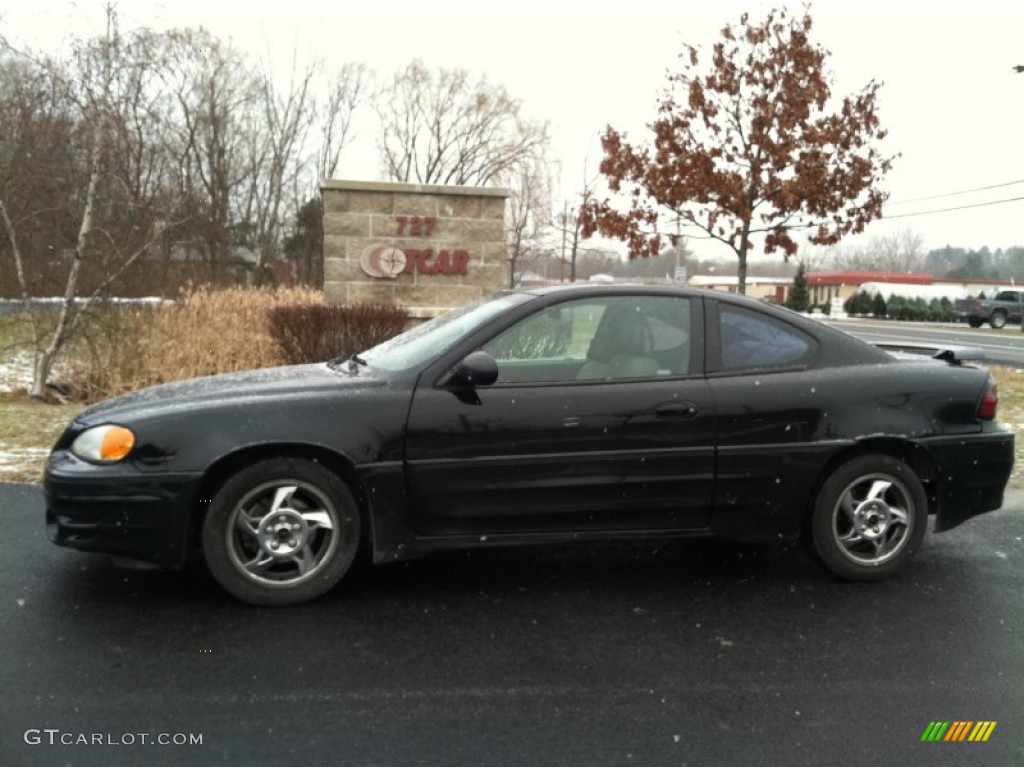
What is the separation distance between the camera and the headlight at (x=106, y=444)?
3.66 meters

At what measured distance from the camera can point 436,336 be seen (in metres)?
4.36

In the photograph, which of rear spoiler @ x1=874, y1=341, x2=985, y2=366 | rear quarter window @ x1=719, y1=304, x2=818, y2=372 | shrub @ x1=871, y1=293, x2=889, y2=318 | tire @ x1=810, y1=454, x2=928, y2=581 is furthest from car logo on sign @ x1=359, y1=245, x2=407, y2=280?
shrub @ x1=871, y1=293, x2=889, y2=318

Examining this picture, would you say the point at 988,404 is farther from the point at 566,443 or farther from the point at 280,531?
the point at 280,531

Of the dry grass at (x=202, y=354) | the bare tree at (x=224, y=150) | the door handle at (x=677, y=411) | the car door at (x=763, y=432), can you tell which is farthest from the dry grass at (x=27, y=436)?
the bare tree at (x=224, y=150)

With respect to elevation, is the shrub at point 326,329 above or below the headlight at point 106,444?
above

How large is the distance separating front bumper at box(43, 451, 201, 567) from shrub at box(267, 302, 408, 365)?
6405mm

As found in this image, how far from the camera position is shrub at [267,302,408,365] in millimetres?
10086

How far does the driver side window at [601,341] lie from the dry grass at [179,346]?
7.36 metres

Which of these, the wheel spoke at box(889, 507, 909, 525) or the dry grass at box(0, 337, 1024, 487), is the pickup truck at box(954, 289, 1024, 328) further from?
the wheel spoke at box(889, 507, 909, 525)

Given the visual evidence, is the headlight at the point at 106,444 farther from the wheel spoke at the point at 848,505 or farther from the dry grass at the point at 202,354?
the dry grass at the point at 202,354

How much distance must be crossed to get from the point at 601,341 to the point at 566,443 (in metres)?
0.66

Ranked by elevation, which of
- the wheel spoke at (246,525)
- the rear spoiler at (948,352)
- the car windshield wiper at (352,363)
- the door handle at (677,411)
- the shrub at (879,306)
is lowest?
the wheel spoke at (246,525)

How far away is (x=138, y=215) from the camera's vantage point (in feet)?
38.6

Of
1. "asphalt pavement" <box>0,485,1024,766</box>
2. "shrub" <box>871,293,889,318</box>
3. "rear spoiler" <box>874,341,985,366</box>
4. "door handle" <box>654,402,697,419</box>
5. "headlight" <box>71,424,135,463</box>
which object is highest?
"shrub" <box>871,293,889,318</box>
